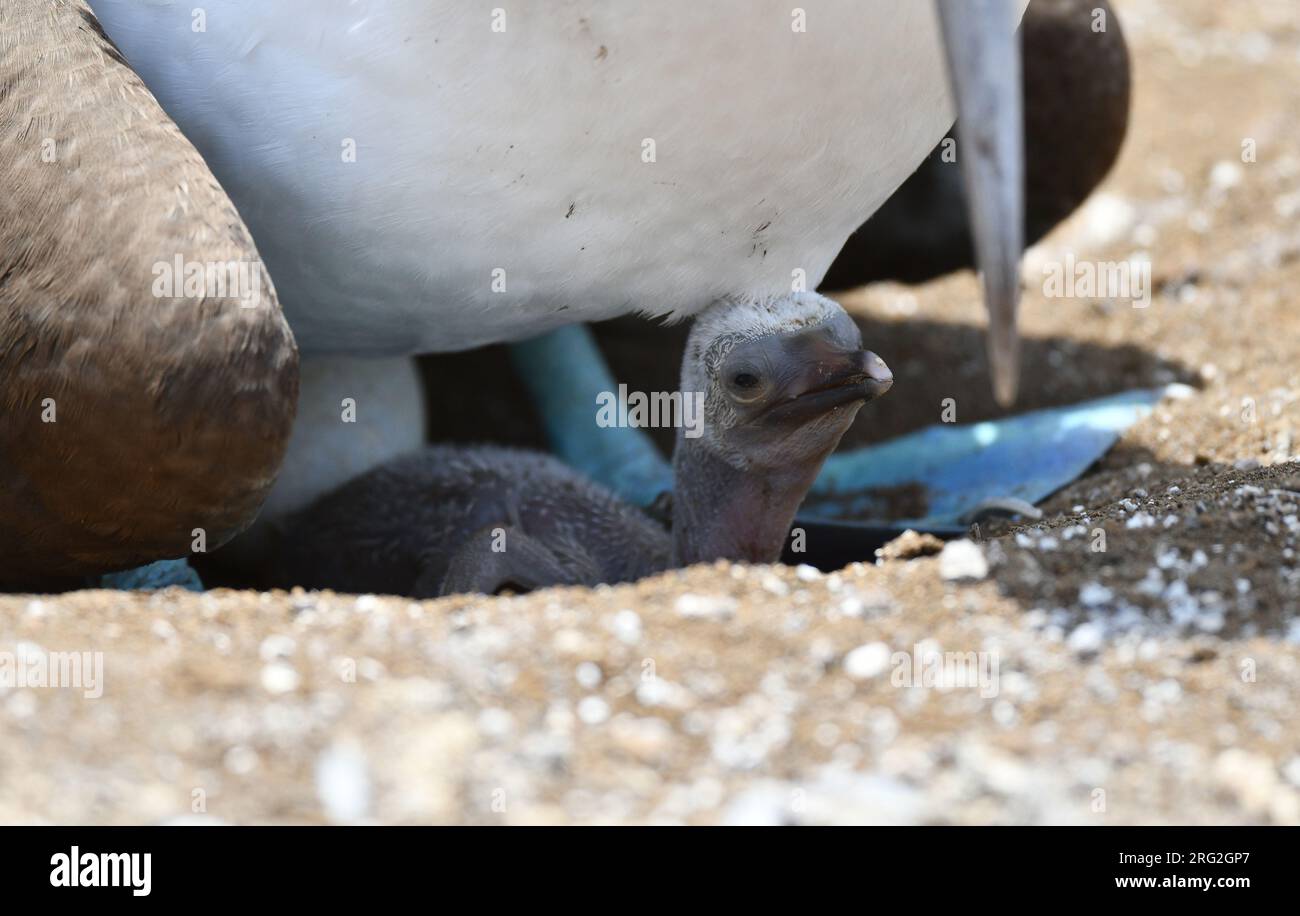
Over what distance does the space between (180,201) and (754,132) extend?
0.85 meters

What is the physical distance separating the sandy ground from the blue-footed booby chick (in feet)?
2.07

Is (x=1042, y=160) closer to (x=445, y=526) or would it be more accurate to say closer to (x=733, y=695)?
(x=445, y=526)

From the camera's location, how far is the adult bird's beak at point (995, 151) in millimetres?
1883

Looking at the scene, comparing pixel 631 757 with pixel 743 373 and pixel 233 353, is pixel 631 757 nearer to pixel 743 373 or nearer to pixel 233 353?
pixel 233 353

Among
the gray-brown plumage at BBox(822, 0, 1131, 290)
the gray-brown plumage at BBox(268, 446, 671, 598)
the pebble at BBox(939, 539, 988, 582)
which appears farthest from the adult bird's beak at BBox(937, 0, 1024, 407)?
the gray-brown plumage at BBox(822, 0, 1131, 290)

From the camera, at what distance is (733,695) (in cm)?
181

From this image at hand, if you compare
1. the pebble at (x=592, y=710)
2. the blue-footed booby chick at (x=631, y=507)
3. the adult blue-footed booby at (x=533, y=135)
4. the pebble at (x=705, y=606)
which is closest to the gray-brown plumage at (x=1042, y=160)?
the blue-footed booby chick at (x=631, y=507)

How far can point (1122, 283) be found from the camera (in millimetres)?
4492

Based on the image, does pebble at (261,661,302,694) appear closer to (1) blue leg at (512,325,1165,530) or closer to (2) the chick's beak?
(2) the chick's beak

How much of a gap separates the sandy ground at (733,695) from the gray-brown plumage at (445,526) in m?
0.89

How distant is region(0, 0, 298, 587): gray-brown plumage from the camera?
7.02 ft

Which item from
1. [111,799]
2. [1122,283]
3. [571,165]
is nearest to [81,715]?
[111,799]

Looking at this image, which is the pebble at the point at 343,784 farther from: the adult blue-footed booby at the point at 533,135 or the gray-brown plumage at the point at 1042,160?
the gray-brown plumage at the point at 1042,160

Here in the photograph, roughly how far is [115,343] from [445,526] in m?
1.01
